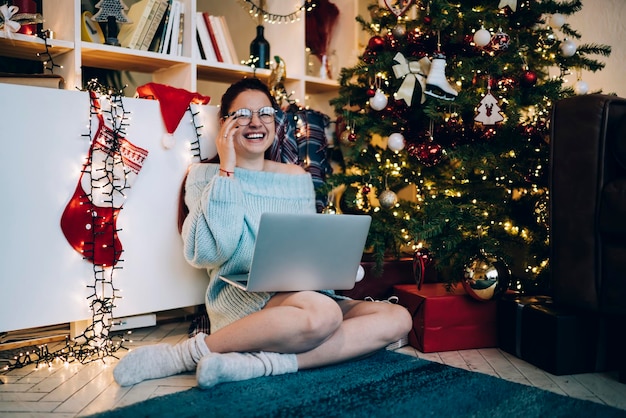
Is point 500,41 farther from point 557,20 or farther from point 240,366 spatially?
point 240,366

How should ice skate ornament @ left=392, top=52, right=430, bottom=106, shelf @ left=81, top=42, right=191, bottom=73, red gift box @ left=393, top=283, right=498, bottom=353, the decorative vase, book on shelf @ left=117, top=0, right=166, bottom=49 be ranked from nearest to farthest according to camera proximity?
red gift box @ left=393, top=283, right=498, bottom=353, ice skate ornament @ left=392, top=52, right=430, bottom=106, shelf @ left=81, top=42, right=191, bottom=73, book on shelf @ left=117, top=0, right=166, bottom=49, the decorative vase

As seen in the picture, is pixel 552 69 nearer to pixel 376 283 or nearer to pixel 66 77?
pixel 376 283

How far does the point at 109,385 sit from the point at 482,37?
1656 mm

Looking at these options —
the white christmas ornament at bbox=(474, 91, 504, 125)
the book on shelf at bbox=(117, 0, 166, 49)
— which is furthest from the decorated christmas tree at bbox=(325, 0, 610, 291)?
the book on shelf at bbox=(117, 0, 166, 49)

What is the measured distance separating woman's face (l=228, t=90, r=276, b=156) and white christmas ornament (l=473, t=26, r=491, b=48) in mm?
791

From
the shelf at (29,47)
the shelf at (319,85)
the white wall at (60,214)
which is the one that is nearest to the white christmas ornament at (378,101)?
the white wall at (60,214)

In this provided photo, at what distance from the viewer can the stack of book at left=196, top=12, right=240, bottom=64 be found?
2.51 meters

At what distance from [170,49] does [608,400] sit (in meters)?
2.04

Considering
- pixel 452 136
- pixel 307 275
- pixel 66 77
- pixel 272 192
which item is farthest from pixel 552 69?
pixel 66 77

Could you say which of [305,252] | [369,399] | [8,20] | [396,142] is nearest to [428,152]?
[396,142]

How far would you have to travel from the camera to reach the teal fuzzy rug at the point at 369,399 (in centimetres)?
126

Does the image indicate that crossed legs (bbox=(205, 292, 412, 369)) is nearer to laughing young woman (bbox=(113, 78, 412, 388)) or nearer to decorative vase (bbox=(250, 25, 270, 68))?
laughing young woman (bbox=(113, 78, 412, 388))

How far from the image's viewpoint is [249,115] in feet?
6.02

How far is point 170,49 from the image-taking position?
2.42 meters
